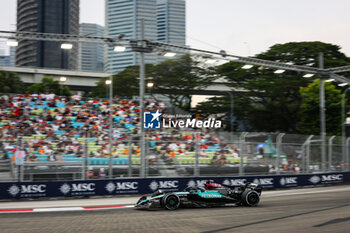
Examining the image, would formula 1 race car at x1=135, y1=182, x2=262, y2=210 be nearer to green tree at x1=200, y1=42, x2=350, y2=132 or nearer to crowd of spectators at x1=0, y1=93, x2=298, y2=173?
crowd of spectators at x1=0, y1=93, x2=298, y2=173

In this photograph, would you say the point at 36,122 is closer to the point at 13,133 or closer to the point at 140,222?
the point at 13,133

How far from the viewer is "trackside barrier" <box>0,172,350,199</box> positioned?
53.9 feet

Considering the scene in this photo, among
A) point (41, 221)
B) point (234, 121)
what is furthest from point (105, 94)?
point (41, 221)

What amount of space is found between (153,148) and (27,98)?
13.2 meters

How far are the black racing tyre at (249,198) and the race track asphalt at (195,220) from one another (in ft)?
1.13

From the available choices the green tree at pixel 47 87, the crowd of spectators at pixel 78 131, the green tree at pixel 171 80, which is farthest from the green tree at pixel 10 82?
the crowd of spectators at pixel 78 131

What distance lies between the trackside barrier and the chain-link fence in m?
0.28

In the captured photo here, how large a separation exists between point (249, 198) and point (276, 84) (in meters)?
38.1

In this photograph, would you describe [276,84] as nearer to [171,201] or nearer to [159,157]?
[159,157]

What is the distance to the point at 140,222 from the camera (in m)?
10.4

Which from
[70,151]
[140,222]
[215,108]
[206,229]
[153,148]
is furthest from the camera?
[215,108]

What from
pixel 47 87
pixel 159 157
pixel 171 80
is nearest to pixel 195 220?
pixel 159 157

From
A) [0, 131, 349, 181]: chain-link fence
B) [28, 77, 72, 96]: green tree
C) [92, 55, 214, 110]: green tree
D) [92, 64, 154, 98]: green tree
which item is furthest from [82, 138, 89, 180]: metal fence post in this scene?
[28, 77, 72, 96]: green tree

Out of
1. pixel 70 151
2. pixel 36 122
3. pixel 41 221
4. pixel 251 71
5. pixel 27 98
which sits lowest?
pixel 41 221
